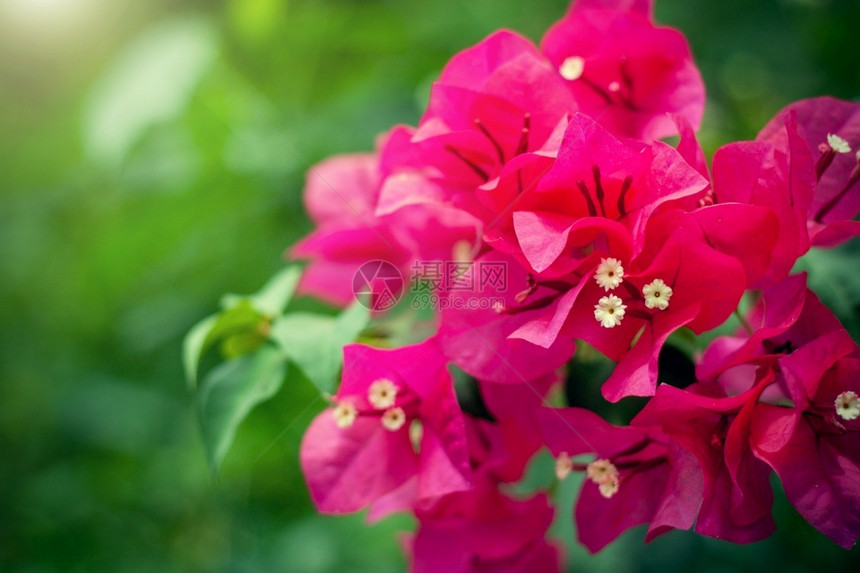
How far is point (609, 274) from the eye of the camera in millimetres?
547

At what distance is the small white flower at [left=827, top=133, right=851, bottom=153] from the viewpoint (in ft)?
2.00

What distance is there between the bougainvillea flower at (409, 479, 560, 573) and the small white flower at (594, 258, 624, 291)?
0.23 metres

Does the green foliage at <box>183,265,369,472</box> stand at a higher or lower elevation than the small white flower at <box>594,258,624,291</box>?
lower

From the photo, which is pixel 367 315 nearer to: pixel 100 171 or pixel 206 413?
pixel 206 413

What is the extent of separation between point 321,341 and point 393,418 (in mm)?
94

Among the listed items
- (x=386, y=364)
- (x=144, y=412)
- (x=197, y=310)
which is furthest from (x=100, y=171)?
(x=386, y=364)

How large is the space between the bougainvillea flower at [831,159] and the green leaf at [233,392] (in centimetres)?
46

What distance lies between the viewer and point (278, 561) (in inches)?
53.1

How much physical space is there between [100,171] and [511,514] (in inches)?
35.5

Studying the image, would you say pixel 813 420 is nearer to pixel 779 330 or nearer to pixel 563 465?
pixel 779 330

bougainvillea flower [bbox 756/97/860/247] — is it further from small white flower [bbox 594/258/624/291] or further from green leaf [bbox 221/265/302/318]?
green leaf [bbox 221/265/302/318]

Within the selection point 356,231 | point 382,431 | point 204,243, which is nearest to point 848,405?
point 382,431

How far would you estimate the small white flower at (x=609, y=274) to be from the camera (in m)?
0.54

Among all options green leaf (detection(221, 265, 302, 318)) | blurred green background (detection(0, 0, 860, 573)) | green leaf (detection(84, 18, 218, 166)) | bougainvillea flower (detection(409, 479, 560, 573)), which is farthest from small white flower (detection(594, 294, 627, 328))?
green leaf (detection(84, 18, 218, 166))
